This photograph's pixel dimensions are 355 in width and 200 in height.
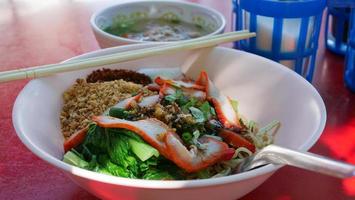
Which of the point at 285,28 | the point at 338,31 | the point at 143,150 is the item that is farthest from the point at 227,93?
the point at 338,31

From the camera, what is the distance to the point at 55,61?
1135 mm

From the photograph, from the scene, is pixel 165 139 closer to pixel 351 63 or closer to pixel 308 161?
pixel 308 161

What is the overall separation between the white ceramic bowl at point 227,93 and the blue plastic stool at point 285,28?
131mm

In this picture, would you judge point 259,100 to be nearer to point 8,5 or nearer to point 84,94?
point 84,94

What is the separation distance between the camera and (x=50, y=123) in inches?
28.7

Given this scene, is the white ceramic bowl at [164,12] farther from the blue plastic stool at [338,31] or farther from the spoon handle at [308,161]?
the spoon handle at [308,161]

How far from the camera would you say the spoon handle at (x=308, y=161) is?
43 centimetres

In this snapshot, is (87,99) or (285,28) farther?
(285,28)

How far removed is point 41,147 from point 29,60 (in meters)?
0.59

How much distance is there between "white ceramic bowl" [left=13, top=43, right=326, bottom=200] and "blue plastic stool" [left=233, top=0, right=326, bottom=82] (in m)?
0.13

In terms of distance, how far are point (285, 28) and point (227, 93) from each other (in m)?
0.20

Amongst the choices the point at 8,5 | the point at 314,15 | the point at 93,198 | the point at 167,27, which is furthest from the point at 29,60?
the point at 314,15

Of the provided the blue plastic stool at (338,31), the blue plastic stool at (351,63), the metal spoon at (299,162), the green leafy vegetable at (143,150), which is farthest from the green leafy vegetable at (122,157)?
the blue plastic stool at (338,31)

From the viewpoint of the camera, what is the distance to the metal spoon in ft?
Result: 1.43
